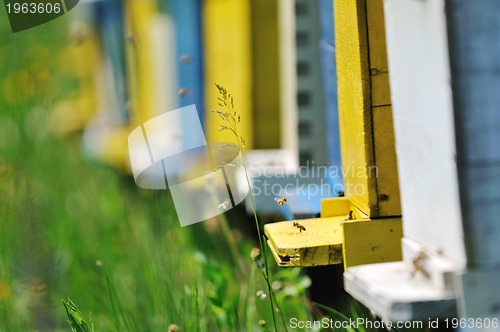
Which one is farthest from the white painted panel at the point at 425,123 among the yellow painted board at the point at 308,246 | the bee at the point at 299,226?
the bee at the point at 299,226

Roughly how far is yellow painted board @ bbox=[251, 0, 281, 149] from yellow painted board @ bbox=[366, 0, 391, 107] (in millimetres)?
1857

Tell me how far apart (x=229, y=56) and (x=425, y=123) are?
2.34 metres

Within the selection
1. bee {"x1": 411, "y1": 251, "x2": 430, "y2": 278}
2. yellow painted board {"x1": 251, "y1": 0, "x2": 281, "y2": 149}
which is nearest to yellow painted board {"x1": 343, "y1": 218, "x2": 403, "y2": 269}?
bee {"x1": 411, "y1": 251, "x2": 430, "y2": 278}

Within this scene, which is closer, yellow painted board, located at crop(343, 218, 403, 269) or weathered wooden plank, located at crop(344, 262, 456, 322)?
weathered wooden plank, located at crop(344, 262, 456, 322)

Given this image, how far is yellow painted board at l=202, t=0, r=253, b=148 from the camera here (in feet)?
11.6

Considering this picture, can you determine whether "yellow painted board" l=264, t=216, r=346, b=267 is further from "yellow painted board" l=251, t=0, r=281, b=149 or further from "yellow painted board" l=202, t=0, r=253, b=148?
"yellow painted board" l=251, t=0, r=281, b=149

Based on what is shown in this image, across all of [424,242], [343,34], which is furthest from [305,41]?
[424,242]

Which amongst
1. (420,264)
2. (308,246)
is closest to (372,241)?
(308,246)

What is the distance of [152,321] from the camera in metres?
2.19

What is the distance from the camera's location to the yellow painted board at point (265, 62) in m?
3.58

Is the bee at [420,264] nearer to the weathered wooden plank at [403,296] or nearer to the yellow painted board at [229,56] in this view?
the weathered wooden plank at [403,296]

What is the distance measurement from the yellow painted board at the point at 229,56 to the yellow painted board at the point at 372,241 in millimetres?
1770

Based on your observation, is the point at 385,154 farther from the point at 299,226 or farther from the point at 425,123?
the point at 425,123

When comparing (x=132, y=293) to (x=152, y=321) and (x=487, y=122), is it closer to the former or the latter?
(x=152, y=321)
